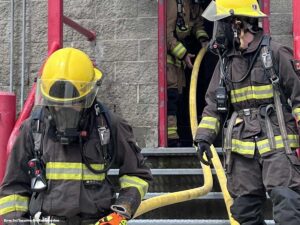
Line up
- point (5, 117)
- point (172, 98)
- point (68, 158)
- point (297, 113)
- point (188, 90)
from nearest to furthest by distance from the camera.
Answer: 1. point (68, 158)
2. point (297, 113)
3. point (5, 117)
4. point (172, 98)
5. point (188, 90)

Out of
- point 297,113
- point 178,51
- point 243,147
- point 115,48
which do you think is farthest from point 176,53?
point 297,113

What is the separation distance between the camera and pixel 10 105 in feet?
12.8

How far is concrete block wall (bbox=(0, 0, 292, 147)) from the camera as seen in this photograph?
5734 mm

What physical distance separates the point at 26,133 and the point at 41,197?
31cm

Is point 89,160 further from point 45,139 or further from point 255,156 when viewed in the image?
point 255,156

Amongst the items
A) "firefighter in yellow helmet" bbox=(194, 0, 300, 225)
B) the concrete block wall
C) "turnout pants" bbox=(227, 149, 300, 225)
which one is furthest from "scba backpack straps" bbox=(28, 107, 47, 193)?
the concrete block wall

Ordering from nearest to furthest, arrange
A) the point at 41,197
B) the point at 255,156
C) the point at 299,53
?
the point at 41,197 → the point at 255,156 → the point at 299,53

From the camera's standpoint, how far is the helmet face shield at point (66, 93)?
2438 mm

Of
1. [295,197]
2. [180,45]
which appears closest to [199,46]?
[180,45]

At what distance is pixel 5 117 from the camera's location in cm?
390

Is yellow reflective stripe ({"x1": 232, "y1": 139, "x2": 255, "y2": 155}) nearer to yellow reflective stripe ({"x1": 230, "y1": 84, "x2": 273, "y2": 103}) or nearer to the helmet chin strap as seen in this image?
yellow reflective stripe ({"x1": 230, "y1": 84, "x2": 273, "y2": 103})

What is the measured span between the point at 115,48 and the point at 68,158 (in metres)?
3.49

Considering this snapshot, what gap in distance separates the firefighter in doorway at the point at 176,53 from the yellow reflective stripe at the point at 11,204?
10.9 feet

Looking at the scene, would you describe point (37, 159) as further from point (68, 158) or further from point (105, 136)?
point (105, 136)
